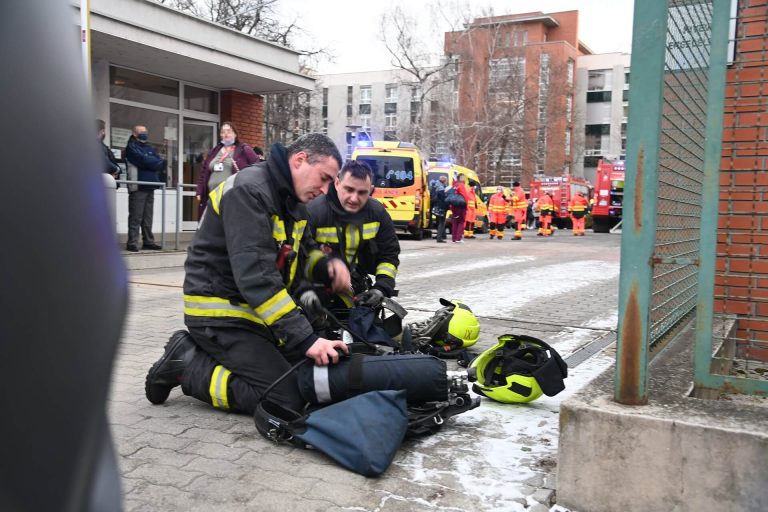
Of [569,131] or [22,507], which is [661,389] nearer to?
[22,507]

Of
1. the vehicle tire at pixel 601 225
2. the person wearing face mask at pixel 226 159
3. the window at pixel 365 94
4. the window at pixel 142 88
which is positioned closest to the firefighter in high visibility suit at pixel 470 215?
the vehicle tire at pixel 601 225

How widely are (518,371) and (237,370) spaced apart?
1.54 m

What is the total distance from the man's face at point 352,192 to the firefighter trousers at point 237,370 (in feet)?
4.81

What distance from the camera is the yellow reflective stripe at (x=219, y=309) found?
3.42 m

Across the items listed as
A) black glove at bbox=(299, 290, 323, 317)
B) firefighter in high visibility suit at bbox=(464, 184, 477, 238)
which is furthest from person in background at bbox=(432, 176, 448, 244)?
black glove at bbox=(299, 290, 323, 317)

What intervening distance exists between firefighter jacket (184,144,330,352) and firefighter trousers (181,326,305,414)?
Answer: 2.7 inches

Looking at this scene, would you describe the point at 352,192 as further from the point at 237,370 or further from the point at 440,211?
the point at 440,211

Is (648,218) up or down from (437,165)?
down

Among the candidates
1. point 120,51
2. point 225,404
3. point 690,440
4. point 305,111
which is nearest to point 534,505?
point 690,440

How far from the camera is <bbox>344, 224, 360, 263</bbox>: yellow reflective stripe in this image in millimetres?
4777

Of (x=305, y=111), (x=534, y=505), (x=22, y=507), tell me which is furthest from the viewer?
(x=305, y=111)

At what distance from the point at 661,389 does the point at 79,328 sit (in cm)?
245

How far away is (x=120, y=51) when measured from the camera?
10.8m

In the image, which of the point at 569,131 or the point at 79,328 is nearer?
the point at 79,328
